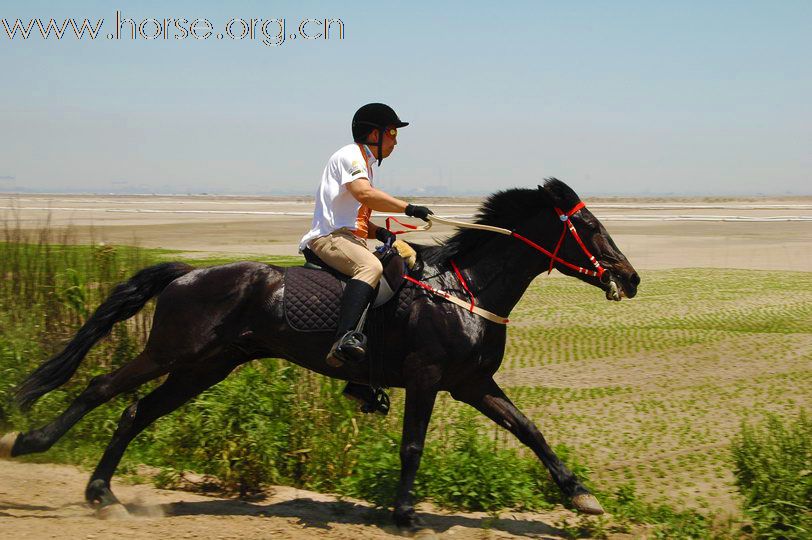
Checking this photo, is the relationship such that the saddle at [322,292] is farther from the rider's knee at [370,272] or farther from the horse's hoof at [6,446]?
the horse's hoof at [6,446]

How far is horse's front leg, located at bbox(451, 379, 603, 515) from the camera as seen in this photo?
6567 millimetres

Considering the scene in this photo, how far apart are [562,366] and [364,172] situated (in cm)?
725

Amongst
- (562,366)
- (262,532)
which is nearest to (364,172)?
(262,532)

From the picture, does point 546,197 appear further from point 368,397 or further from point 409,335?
point 368,397

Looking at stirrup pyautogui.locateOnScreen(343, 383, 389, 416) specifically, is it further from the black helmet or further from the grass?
the black helmet

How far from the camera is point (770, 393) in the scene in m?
10.8

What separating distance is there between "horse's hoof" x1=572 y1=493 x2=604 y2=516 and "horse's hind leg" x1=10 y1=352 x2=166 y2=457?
3.17 meters

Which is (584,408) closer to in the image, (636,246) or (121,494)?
(121,494)

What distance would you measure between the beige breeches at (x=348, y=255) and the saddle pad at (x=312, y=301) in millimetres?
153

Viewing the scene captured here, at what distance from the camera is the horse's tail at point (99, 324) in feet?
22.6

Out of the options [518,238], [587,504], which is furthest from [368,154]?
[587,504]

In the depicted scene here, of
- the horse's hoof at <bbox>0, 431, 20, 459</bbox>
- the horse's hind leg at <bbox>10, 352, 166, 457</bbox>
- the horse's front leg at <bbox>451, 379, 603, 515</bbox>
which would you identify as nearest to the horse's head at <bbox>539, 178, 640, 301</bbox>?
the horse's front leg at <bbox>451, 379, 603, 515</bbox>

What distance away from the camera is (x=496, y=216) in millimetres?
6887

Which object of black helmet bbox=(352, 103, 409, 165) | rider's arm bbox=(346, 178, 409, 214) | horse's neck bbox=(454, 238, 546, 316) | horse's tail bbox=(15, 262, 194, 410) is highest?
black helmet bbox=(352, 103, 409, 165)
